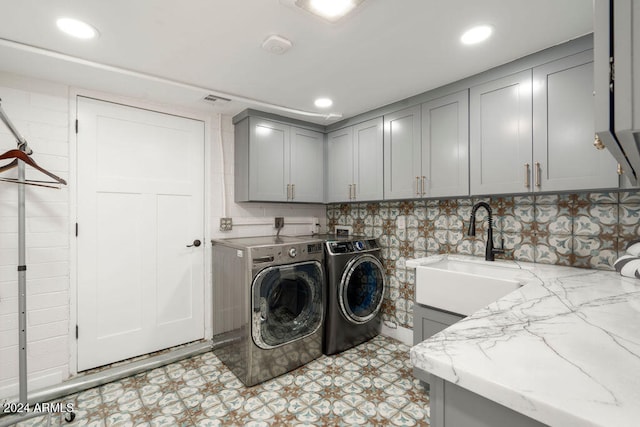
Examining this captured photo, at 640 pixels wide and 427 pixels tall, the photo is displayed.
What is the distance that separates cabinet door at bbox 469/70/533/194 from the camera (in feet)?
5.98

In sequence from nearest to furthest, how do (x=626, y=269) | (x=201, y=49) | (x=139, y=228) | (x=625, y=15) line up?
1. (x=625, y=15)
2. (x=626, y=269)
3. (x=201, y=49)
4. (x=139, y=228)

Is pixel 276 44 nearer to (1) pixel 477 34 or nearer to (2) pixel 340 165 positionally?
(1) pixel 477 34

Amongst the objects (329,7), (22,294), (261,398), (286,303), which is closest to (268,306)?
(286,303)

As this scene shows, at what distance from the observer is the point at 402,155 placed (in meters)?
2.50

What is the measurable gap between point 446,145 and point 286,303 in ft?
5.72

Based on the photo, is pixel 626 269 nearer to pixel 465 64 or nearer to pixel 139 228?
pixel 465 64

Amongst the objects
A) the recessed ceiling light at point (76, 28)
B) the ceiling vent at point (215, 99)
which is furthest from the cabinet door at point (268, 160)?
the recessed ceiling light at point (76, 28)

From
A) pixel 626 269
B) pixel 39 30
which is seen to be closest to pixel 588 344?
pixel 626 269

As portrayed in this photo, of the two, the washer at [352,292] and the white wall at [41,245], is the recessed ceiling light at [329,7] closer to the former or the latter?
the washer at [352,292]

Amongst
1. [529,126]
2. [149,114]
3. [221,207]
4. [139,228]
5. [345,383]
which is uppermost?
[149,114]

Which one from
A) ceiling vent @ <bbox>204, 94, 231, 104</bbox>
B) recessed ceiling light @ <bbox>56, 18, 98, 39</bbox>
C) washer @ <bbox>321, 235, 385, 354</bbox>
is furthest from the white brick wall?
washer @ <bbox>321, 235, 385, 354</bbox>

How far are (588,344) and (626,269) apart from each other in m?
1.18

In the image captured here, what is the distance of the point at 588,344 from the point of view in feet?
2.30

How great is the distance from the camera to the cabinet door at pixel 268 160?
Result: 273 centimetres
